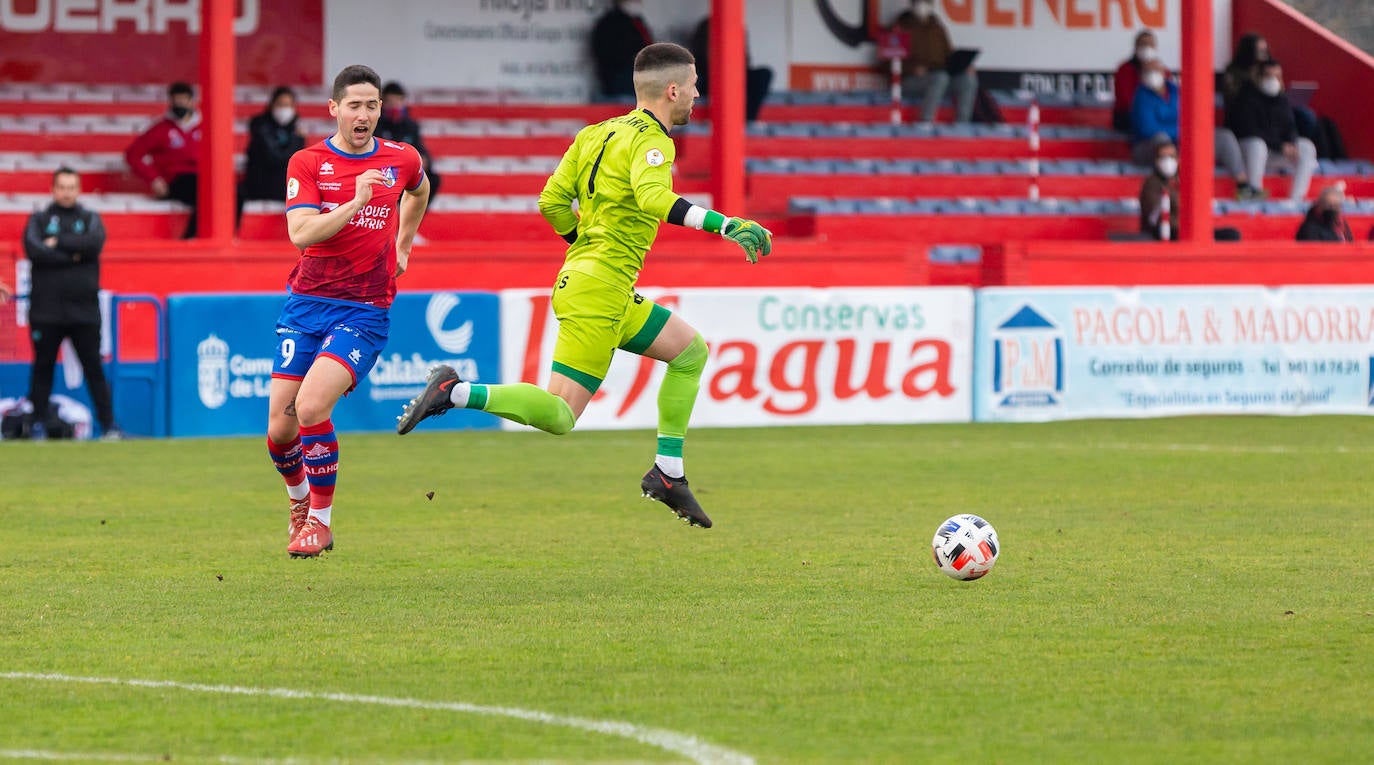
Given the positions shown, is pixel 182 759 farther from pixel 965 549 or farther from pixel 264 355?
pixel 264 355

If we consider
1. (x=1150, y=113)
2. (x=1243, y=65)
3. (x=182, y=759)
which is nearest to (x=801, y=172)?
(x=1150, y=113)

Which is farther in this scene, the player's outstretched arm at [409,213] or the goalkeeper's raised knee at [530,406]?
the player's outstretched arm at [409,213]

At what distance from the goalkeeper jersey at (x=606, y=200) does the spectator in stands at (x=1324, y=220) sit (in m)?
14.7

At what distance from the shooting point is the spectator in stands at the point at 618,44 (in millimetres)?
23594

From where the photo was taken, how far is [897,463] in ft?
44.2

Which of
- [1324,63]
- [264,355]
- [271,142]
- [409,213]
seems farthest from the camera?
[1324,63]

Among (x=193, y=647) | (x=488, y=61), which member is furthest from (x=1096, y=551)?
(x=488, y=61)

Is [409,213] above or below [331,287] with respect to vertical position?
above

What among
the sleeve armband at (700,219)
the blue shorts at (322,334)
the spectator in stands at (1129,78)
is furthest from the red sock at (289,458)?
the spectator in stands at (1129,78)

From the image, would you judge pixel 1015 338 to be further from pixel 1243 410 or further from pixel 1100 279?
pixel 1100 279

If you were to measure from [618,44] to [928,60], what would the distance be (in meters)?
3.97

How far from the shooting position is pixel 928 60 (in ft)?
81.9

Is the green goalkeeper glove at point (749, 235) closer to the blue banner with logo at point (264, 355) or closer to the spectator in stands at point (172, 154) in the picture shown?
the blue banner with logo at point (264, 355)

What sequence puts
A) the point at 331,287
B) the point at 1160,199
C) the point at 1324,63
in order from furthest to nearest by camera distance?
the point at 1324,63 < the point at 1160,199 < the point at 331,287
